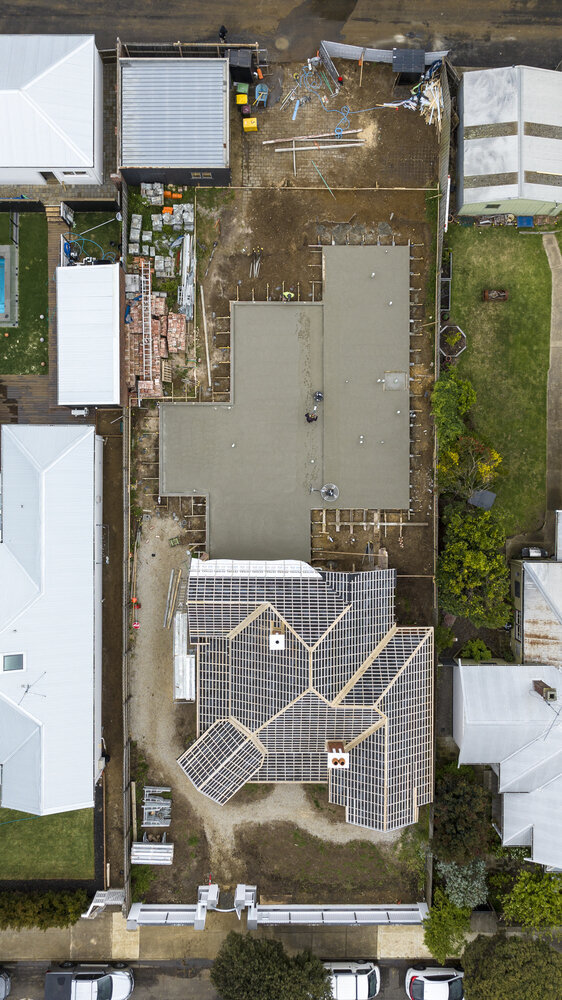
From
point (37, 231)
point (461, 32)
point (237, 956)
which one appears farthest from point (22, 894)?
point (461, 32)

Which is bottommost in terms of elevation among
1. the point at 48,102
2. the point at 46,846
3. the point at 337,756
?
the point at 46,846

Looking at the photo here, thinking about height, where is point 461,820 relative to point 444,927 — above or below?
above

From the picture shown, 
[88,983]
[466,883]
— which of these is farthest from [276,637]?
[88,983]

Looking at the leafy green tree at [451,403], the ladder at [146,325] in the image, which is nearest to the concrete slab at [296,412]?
the leafy green tree at [451,403]

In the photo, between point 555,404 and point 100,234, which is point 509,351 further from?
point 100,234

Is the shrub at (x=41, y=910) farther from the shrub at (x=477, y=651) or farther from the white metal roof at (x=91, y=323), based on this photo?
the white metal roof at (x=91, y=323)

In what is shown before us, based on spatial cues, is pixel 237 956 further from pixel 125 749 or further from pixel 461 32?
pixel 461 32
